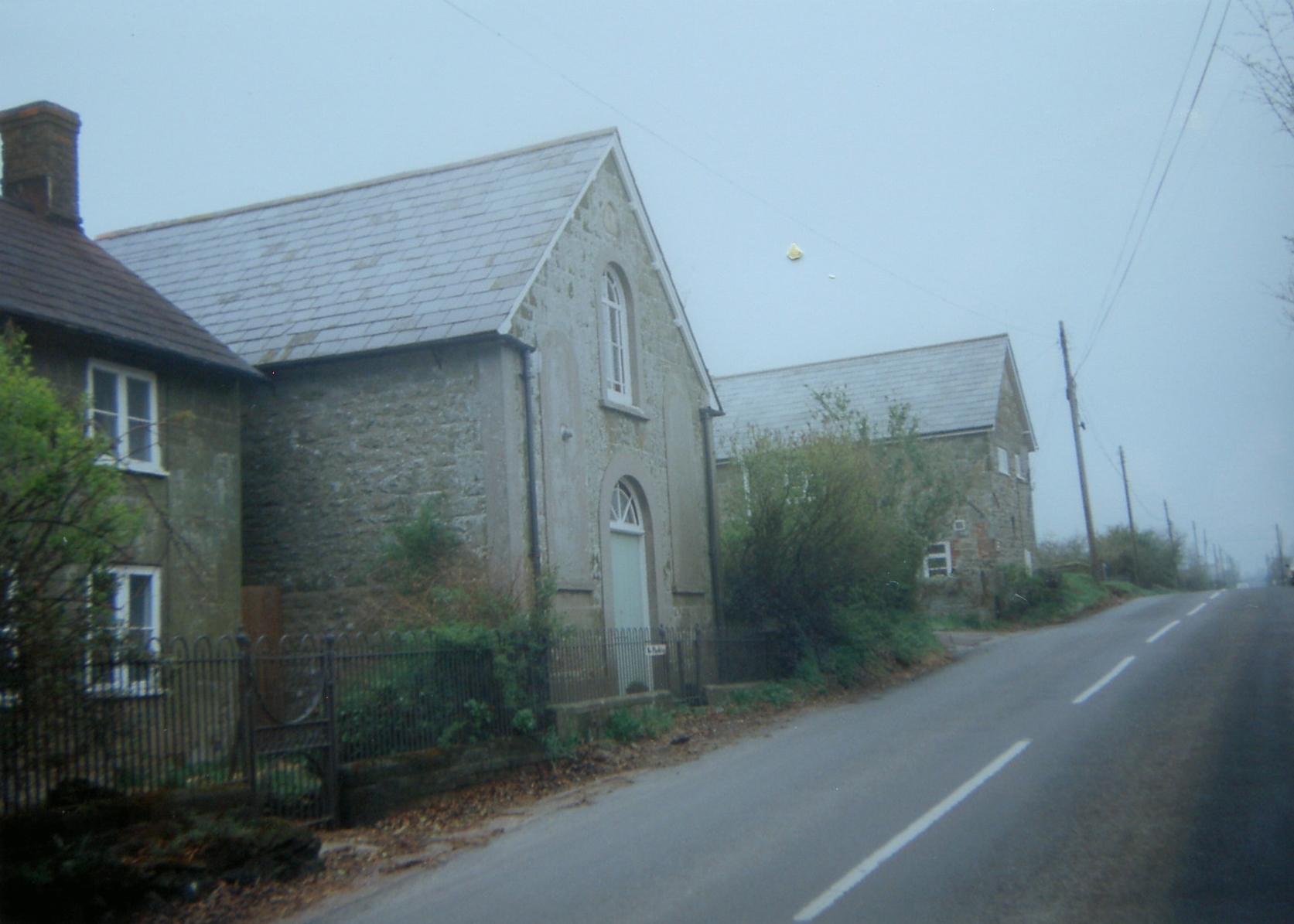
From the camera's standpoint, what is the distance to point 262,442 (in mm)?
17125

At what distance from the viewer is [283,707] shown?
1062 centimetres

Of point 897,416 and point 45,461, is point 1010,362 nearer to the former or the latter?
point 897,416

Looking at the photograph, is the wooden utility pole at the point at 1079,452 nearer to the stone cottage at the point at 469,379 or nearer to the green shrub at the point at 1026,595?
the green shrub at the point at 1026,595

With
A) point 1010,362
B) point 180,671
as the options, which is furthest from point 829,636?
point 1010,362

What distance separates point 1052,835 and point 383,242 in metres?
14.1

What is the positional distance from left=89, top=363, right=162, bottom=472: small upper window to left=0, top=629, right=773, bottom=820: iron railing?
2339 mm

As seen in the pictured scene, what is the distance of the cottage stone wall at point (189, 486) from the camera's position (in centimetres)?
1383

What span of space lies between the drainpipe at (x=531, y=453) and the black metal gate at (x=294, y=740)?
15.9 ft

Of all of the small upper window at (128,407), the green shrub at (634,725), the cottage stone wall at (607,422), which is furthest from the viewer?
the cottage stone wall at (607,422)

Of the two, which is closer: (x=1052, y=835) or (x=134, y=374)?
(x=1052, y=835)

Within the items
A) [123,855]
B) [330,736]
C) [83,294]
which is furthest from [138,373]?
[123,855]

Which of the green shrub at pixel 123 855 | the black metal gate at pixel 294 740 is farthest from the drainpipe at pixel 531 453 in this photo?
the green shrub at pixel 123 855

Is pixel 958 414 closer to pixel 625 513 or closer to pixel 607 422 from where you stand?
pixel 625 513

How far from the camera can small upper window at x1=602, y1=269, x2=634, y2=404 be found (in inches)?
750
